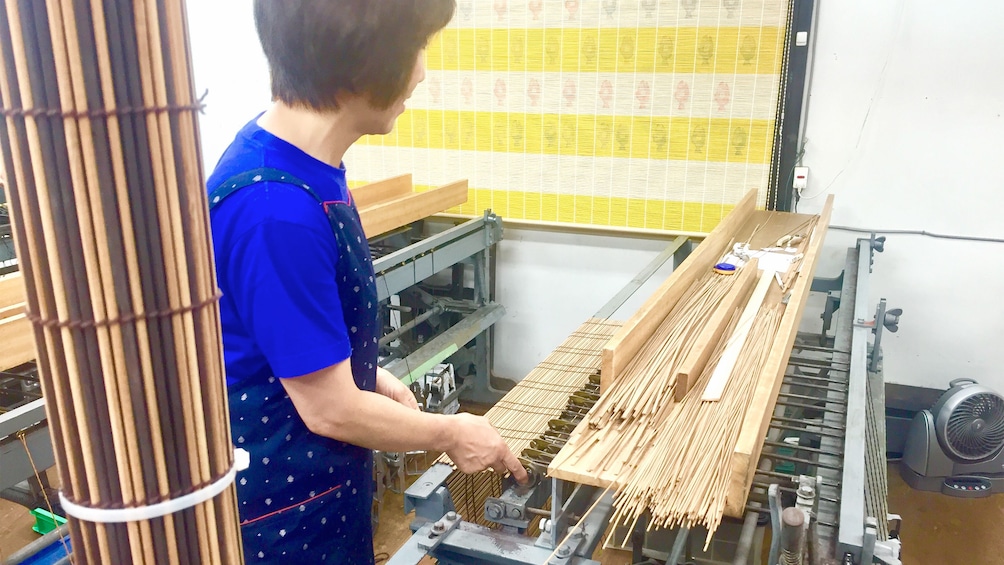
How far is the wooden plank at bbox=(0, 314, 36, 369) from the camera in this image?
1.82 m

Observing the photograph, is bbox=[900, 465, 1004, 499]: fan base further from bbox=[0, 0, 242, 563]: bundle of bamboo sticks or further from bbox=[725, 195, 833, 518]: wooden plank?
bbox=[0, 0, 242, 563]: bundle of bamboo sticks

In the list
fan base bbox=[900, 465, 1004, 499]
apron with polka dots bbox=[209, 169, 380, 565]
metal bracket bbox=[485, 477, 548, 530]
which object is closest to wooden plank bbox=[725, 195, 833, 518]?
metal bracket bbox=[485, 477, 548, 530]

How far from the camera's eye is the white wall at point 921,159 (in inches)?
116

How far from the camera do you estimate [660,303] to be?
197 cm

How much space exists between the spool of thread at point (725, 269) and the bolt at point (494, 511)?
1.30 metres

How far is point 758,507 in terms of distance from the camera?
4.44ft

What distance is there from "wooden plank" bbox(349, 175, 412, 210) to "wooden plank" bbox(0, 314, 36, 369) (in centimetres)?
154

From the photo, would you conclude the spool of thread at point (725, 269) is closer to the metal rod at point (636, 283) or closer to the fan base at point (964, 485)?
the metal rod at point (636, 283)

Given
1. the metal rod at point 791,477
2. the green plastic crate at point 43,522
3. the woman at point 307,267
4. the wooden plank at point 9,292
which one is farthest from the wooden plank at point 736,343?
the green plastic crate at point 43,522

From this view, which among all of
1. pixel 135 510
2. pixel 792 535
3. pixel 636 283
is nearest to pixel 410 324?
pixel 636 283

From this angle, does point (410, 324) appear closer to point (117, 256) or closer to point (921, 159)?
point (921, 159)

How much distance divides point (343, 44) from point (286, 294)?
33 cm

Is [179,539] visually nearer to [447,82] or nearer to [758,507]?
[758,507]

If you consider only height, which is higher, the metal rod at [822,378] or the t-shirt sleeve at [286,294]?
the t-shirt sleeve at [286,294]
